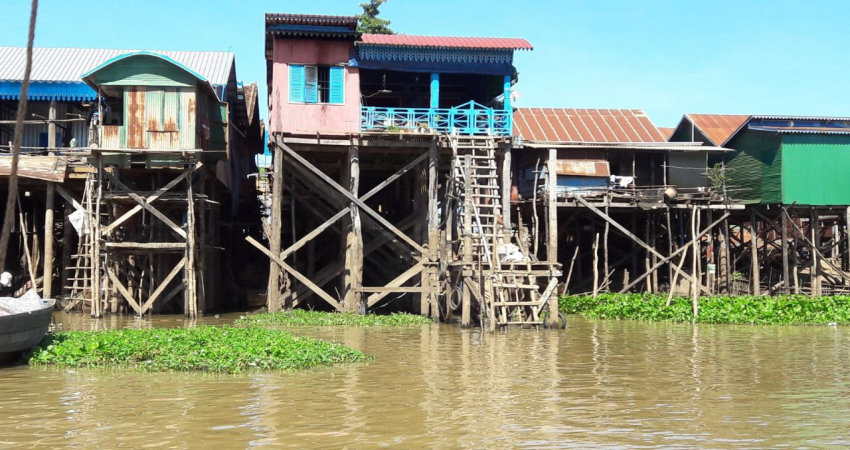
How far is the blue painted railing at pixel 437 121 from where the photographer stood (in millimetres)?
20750

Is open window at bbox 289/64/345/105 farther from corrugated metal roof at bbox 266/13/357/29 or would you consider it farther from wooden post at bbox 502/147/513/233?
wooden post at bbox 502/147/513/233

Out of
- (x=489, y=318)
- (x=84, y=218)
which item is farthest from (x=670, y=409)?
(x=84, y=218)

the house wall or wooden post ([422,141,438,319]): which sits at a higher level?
the house wall

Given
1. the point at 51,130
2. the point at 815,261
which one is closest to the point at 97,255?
the point at 51,130

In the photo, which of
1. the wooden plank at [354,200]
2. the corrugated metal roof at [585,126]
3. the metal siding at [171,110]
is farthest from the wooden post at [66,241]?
the corrugated metal roof at [585,126]

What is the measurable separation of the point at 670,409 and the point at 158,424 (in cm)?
551

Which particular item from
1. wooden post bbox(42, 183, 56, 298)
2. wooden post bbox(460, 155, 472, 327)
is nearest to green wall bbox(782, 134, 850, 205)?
wooden post bbox(460, 155, 472, 327)

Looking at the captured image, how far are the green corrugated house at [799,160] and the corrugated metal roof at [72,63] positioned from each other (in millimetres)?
16835

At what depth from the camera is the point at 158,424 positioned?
8.38m

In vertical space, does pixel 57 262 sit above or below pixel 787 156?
below

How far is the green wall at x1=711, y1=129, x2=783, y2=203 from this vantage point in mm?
26094

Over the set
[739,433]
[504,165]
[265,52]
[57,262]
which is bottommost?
[739,433]

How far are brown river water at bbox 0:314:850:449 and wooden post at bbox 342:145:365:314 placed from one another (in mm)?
5478

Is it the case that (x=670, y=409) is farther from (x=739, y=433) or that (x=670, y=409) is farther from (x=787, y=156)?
(x=787, y=156)
